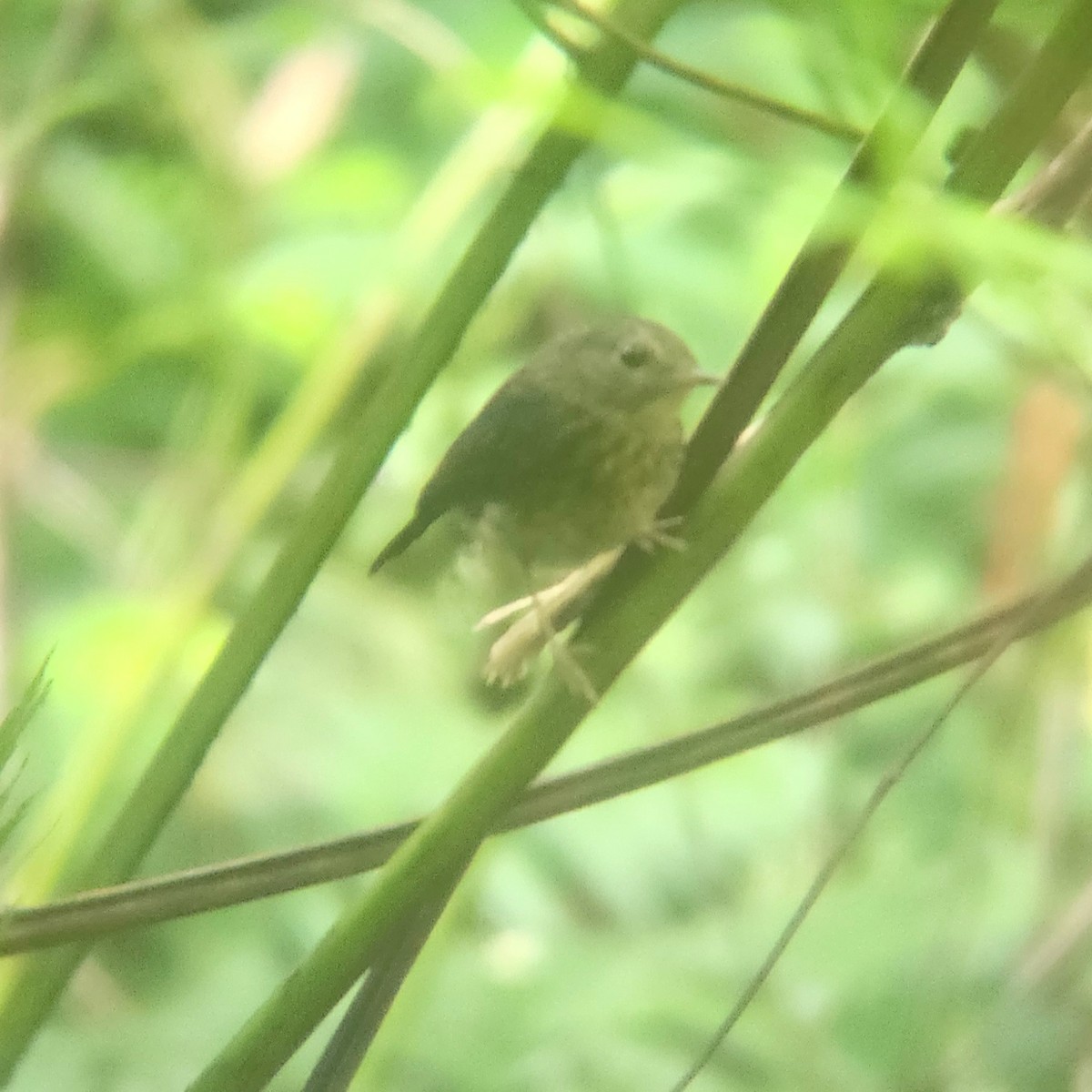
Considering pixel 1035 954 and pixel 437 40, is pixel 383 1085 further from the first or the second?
pixel 437 40

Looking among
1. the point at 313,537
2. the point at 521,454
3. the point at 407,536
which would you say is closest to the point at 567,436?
the point at 521,454

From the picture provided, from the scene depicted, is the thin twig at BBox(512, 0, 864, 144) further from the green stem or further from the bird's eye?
the bird's eye

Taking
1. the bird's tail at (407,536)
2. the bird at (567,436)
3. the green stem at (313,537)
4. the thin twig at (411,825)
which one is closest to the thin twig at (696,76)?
the green stem at (313,537)

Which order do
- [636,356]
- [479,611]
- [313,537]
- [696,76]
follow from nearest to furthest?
[696,76] → [313,537] → [636,356] → [479,611]

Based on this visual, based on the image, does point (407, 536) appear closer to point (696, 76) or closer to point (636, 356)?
point (636, 356)

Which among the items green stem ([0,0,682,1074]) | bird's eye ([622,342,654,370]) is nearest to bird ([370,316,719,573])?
bird's eye ([622,342,654,370])

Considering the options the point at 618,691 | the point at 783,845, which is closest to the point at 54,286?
the point at 618,691
